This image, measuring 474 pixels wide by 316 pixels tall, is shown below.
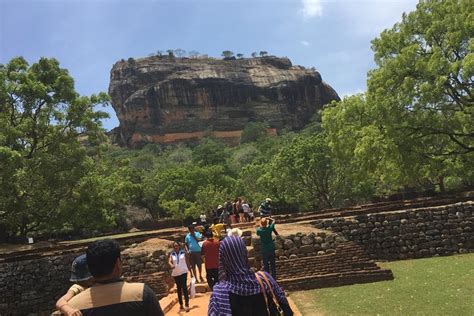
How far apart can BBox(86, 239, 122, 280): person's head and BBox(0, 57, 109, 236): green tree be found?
17741 mm

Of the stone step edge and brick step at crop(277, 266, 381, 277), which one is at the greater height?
brick step at crop(277, 266, 381, 277)

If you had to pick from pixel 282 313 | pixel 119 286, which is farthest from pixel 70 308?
pixel 282 313

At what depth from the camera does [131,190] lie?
38375 mm

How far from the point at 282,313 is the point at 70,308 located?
162 centimetres

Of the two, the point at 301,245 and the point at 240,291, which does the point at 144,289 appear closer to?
the point at 240,291

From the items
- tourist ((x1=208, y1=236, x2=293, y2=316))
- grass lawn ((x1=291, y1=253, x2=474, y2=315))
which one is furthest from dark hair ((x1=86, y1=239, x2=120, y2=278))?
grass lawn ((x1=291, y1=253, x2=474, y2=315))

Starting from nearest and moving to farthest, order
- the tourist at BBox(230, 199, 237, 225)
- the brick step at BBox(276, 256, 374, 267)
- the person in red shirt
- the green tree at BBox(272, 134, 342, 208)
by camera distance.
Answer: the person in red shirt, the brick step at BBox(276, 256, 374, 267), the tourist at BBox(230, 199, 237, 225), the green tree at BBox(272, 134, 342, 208)

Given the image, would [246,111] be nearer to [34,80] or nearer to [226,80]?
[226,80]

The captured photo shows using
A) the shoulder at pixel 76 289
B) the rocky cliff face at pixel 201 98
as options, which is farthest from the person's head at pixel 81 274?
the rocky cliff face at pixel 201 98

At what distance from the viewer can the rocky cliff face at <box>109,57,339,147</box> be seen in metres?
99.4

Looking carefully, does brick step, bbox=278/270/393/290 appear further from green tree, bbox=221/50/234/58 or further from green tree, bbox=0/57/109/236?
green tree, bbox=221/50/234/58

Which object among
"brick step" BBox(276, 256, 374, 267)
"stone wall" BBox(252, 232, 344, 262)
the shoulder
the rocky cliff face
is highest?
the rocky cliff face

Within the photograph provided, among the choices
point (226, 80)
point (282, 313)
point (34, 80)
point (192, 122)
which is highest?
point (226, 80)

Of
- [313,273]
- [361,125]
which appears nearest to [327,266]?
[313,273]
